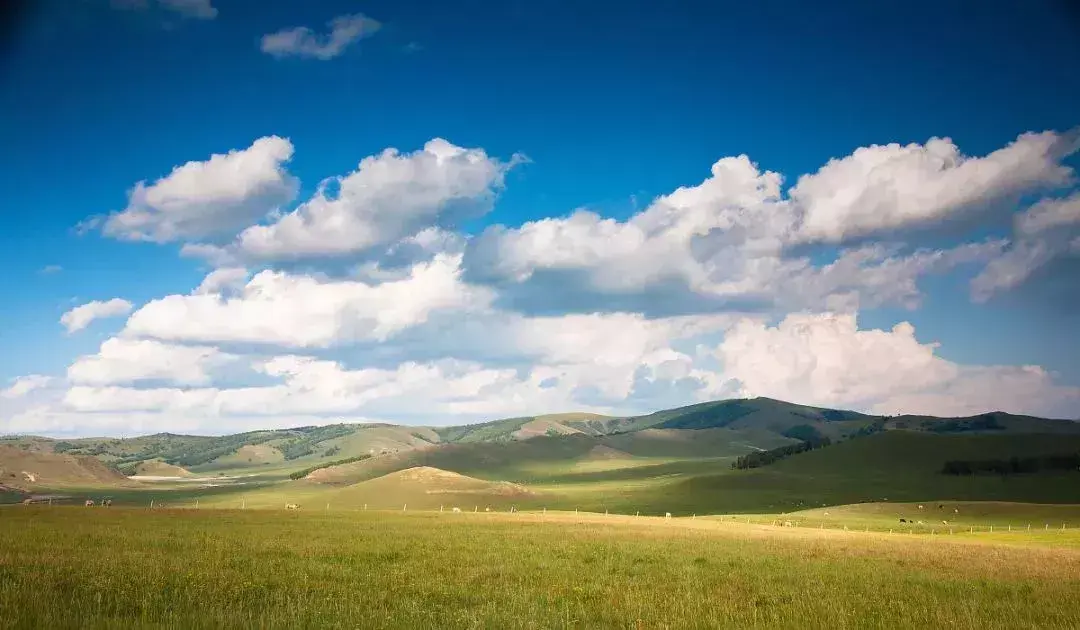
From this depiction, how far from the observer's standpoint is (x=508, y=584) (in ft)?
93.2

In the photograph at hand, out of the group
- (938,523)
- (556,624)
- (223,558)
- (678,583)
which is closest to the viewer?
(556,624)

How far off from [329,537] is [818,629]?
39.1 m

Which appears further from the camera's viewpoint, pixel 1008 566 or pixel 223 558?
pixel 1008 566

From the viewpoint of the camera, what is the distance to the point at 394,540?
51188 millimetres

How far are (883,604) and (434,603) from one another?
14.9 meters

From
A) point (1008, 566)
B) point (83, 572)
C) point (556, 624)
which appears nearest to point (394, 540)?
point (83, 572)

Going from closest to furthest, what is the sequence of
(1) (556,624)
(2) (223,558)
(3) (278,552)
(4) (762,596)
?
(1) (556,624) < (4) (762,596) < (2) (223,558) < (3) (278,552)

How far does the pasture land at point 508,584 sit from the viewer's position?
20875 mm

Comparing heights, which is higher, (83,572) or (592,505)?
(83,572)

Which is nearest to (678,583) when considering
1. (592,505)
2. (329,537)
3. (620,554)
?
(620,554)

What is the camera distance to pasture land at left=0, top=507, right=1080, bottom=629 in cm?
2088

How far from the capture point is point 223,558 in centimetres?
3494

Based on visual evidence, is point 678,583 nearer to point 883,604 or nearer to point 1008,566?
point 883,604

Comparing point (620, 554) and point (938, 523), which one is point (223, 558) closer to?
point (620, 554)
